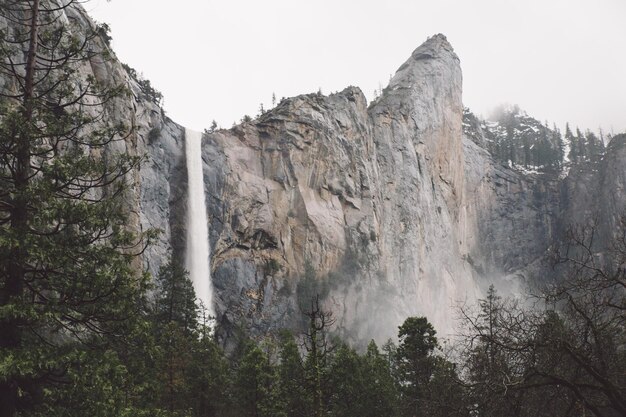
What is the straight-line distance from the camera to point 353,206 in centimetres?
6712

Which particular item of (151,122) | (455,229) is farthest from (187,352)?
(455,229)

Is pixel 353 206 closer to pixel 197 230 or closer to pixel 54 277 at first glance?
pixel 197 230

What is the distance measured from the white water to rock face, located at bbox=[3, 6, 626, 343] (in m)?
0.78

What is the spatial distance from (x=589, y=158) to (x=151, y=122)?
92975 mm

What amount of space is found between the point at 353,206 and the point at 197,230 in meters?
21.1

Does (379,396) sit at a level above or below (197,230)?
below

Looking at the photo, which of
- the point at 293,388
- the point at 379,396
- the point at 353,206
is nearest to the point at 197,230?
the point at 353,206

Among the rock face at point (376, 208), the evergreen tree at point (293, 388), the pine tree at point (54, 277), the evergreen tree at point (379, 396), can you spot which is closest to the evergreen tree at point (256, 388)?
the evergreen tree at point (293, 388)

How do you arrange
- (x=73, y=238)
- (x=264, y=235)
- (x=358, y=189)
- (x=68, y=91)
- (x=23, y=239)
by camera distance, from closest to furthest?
(x=23, y=239)
(x=73, y=238)
(x=68, y=91)
(x=264, y=235)
(x=358, y=189)

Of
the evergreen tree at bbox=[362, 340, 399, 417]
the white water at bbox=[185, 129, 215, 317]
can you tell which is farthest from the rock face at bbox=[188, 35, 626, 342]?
the evergreen tree at bbox=[362, 340, 399, 417]

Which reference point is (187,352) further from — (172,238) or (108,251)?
(172,238)

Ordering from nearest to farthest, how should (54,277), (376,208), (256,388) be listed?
(54,277), (256,388), (376,208)

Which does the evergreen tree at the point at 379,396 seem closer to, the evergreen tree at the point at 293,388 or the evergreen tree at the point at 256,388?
the evergreen tree at the point at 293,388

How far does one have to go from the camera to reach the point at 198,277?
2101 inches
